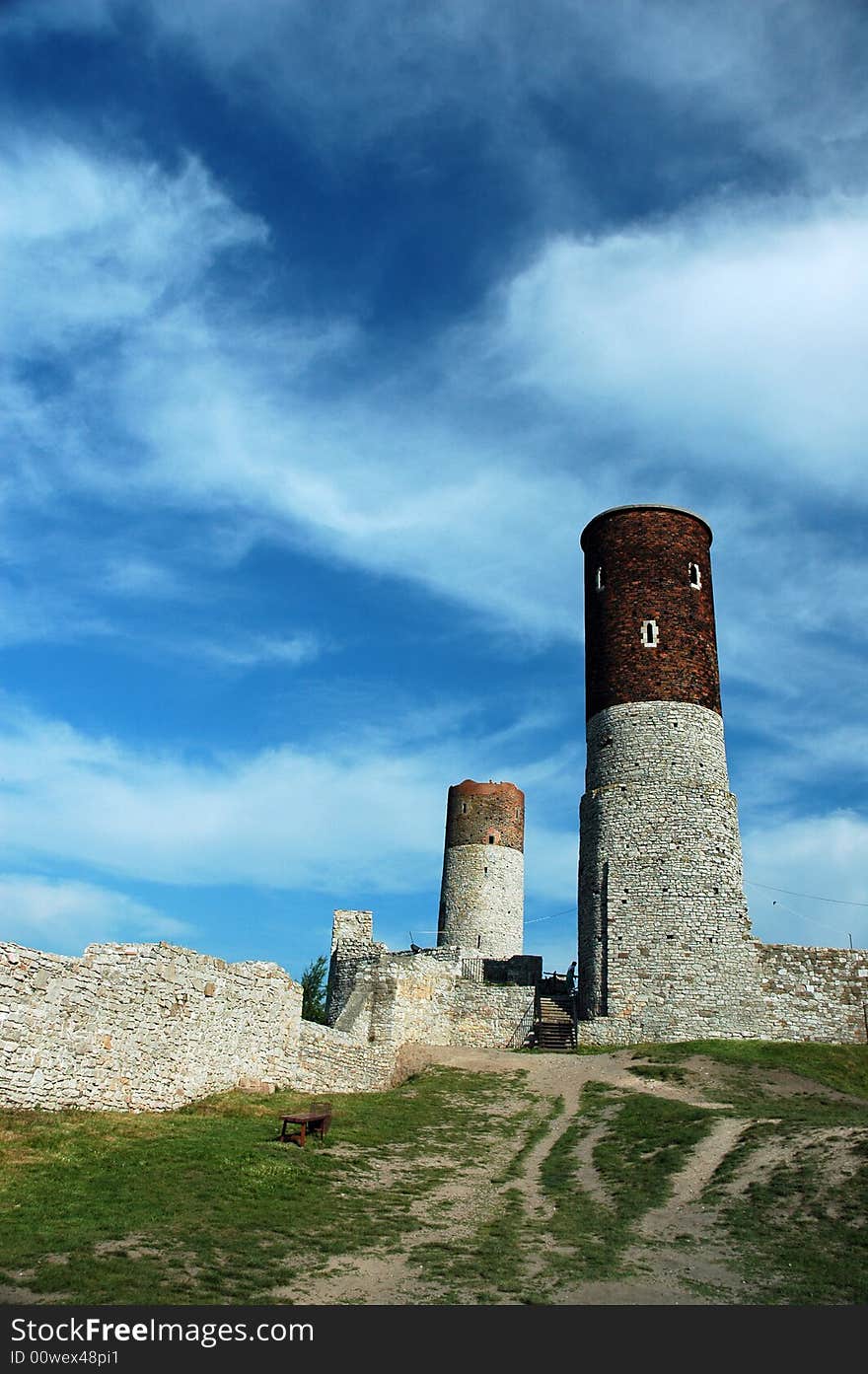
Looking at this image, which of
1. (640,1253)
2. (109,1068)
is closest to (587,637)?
(109,1068)

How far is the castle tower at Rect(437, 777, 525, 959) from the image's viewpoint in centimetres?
4506

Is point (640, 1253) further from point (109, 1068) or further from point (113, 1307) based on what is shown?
point (109, 1068)

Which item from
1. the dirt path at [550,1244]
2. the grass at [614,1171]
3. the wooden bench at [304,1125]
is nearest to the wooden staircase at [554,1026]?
the grass at [614,1171]

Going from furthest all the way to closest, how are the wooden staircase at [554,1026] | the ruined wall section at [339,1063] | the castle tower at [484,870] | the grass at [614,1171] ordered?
the castle tower at [484,870] < the wooden staircase at [554,1026] < the ruined wall section at [339,1063] < the grass at [614,1171]

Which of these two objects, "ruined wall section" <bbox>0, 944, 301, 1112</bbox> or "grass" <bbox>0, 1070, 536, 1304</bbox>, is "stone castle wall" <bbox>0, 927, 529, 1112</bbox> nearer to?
"ruined wall section" <bbox>0, 944, 301, 1112</bbox>

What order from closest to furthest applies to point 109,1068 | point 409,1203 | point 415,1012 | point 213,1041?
point 409,1203
point 109,1068
point 213,1041
point 415,1012

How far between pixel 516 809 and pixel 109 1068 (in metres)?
33.5

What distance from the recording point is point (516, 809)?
48.2m

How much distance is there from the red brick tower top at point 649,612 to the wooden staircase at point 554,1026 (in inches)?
390

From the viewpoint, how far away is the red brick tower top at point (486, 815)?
154ft

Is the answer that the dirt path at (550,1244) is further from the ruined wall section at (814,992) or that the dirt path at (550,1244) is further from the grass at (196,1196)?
the ruined wall section at (814,992)

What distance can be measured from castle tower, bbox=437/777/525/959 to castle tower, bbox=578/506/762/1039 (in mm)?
15070

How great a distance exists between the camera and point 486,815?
155 ft

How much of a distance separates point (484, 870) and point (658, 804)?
18.2 metres
